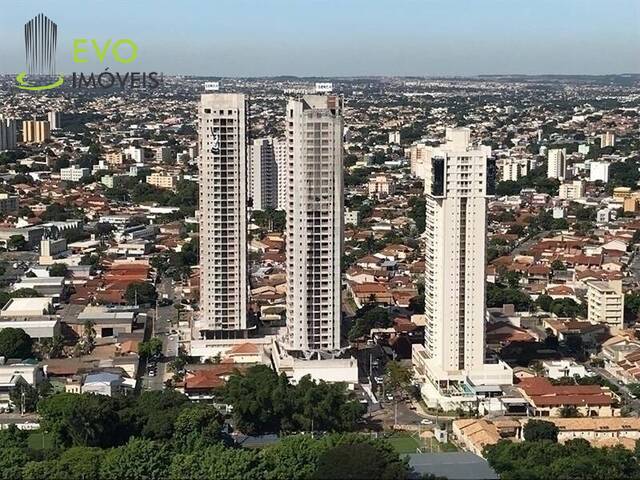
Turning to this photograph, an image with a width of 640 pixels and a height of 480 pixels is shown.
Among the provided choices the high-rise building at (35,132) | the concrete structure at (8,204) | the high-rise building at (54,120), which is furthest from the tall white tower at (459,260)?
the high-rise building at (54,120)

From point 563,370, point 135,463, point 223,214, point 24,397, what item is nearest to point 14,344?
point 24,397

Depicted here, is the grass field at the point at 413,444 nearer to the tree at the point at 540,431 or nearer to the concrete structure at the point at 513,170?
the tree at the point at 540,431

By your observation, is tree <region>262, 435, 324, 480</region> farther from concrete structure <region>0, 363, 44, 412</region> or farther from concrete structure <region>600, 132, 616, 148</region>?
concrete structure <region>600, 132, 616, 148</region>

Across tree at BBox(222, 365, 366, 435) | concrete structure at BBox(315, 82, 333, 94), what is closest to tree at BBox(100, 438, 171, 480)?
tree at BBox(222, 365, 366, 435)

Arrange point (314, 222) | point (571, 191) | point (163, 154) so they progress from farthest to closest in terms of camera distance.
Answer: point (163, 154)
point (571, 191)
point (314, 222)

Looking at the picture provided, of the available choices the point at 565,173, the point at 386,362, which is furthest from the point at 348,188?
the point at 386,362

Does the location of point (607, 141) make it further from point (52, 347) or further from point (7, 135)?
point (52, 347)
